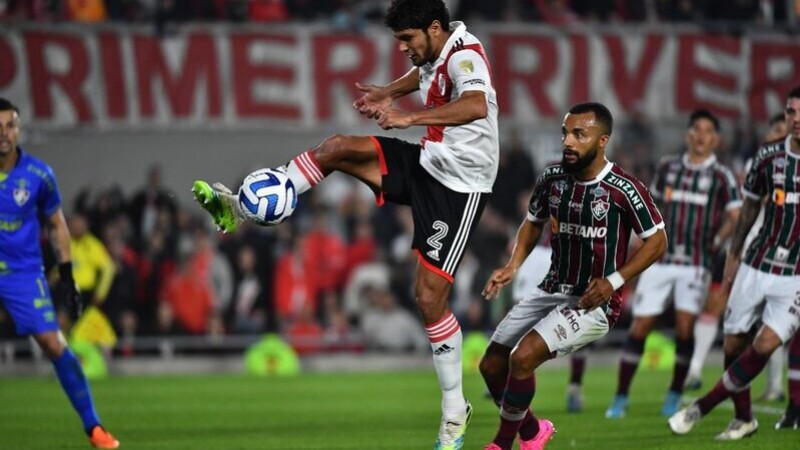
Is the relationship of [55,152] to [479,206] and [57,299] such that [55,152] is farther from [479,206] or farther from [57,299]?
[479,206]

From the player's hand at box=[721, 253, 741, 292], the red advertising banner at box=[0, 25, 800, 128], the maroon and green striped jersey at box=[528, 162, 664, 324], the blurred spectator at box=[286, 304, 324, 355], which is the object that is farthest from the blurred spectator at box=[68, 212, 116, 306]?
the maroon and green striped jersey at box=[528, 162, 664, 324]

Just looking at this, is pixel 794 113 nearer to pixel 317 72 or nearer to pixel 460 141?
pixel 460 141

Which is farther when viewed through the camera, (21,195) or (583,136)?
(21,195)

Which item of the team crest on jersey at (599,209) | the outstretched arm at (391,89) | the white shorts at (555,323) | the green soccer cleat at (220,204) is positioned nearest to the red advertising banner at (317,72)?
the outstretched arm at (391,89)

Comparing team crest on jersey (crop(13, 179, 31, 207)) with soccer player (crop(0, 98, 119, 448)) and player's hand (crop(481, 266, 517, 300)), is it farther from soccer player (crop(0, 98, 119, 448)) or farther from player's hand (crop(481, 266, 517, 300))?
player's hand (crop(481, 266, 517, 300))

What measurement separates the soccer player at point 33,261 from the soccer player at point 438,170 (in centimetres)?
213

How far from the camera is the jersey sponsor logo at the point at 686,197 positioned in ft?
43.0

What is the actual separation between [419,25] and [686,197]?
5.01 m

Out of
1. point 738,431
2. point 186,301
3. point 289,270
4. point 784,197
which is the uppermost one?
point 784,197

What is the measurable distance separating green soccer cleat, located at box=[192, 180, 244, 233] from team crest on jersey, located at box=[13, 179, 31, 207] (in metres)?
2.18

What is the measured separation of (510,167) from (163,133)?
546 cm

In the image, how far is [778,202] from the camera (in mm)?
10562

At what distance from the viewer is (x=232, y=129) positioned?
21.0 metres

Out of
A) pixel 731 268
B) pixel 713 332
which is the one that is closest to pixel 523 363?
pixel 731 268
